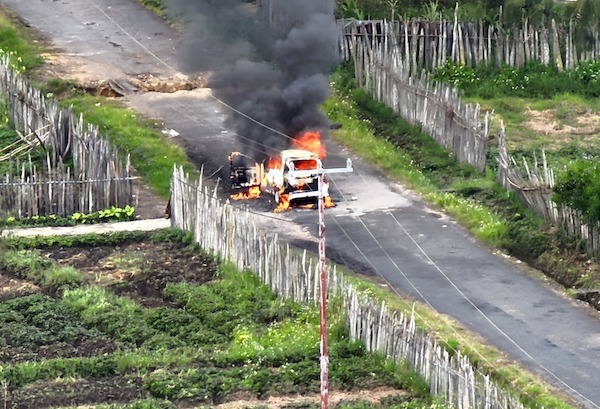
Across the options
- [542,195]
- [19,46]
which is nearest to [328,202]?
[542,195]

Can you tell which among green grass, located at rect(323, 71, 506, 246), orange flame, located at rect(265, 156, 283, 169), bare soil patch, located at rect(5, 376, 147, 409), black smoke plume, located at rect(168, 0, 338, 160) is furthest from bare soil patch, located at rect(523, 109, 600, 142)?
bare soil patch, located at rect(5, 376, 147, 409)

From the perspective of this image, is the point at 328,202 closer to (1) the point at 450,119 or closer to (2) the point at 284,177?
(2) the point at 284,177

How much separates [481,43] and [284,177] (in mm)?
10427

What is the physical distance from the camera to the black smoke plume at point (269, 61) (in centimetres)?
4334

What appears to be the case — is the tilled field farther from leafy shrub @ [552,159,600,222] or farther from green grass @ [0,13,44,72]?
green grass @ [0,13,44,72]

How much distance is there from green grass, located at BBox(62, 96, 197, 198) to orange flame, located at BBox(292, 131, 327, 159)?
2.92 m

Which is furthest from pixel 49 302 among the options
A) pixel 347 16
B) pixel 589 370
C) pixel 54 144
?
pixel 347 16

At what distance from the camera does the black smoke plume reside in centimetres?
4334

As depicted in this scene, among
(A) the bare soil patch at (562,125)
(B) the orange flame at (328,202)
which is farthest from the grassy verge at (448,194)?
(A) the bare soil patch at (562,125)

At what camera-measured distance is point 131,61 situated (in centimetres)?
5125

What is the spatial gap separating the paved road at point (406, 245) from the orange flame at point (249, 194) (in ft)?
2.47

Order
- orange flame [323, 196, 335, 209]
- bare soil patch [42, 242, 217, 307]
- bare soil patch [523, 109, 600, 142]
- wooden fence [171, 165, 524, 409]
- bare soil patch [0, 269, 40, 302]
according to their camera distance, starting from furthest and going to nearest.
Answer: bare soil patch [523, 109, 600, 142] → orange flame [323, 196, 335, 209] → bare soil patch [42, 242, 217, 307] → bare soil patch [0, 269, 40, 302] → wooden fence [171, 165, 524, 409]

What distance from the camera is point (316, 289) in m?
33.3

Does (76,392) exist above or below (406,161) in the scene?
below
